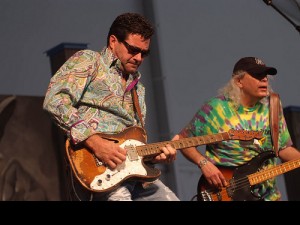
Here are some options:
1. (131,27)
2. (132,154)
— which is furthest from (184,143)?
(131,27)

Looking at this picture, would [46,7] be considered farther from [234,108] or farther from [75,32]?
[234,108]

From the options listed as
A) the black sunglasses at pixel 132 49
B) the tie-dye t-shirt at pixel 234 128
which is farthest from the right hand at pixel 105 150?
the tie-dye t-shirt at pixel 234 128

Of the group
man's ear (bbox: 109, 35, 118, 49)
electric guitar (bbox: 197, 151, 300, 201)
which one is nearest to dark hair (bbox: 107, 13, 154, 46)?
man's ear (bbox: 109, 35, 118, 49)

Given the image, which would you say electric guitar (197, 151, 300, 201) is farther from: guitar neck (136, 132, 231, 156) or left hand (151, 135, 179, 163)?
left hand (151, 135, 179, 163)

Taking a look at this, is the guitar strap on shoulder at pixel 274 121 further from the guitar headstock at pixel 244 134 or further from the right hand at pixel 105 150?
the right hand at pixel 105 150

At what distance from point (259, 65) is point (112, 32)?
125 centimetres

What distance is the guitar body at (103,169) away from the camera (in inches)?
141

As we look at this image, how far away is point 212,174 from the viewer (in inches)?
179

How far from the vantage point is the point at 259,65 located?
491cm

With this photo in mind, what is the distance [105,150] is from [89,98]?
10.5 inches

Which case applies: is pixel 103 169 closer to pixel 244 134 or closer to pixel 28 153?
pixel 244 134

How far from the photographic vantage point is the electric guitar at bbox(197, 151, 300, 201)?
462cm

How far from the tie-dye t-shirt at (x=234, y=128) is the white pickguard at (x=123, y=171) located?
3.03 ft
